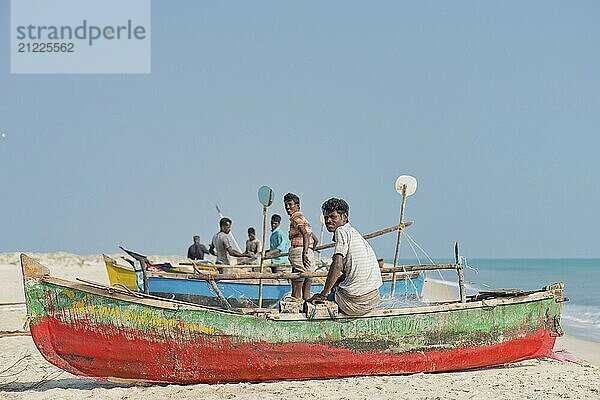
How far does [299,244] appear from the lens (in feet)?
33.2

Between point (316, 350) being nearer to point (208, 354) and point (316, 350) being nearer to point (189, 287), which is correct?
point (208, 354)

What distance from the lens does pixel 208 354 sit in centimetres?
750

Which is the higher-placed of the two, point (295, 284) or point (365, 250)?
point (365, 250)

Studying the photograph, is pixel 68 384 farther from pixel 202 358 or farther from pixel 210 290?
pixel 210 290

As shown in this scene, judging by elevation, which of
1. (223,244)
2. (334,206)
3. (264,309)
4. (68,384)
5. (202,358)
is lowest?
(68,384)

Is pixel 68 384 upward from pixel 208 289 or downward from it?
downward

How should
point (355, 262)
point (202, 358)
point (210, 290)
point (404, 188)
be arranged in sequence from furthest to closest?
point (210, 290) → point (404, 188) → point (355, 262) → point (202, 358)

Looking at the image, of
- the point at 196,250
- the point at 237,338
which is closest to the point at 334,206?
the point at 237,338

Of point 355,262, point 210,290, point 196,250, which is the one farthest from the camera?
point 196,250

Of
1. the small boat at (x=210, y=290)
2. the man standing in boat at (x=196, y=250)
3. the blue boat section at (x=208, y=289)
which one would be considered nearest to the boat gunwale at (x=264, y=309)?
the small boat at (x=210, y=290)

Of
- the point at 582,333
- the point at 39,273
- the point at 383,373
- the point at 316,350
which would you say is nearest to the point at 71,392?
the point at 39,273

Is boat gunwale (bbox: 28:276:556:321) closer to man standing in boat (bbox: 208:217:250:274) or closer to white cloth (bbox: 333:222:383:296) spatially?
white cloth (bbox: 333:222:383:296)

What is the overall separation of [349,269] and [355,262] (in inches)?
4.1

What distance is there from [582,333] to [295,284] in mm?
8990
